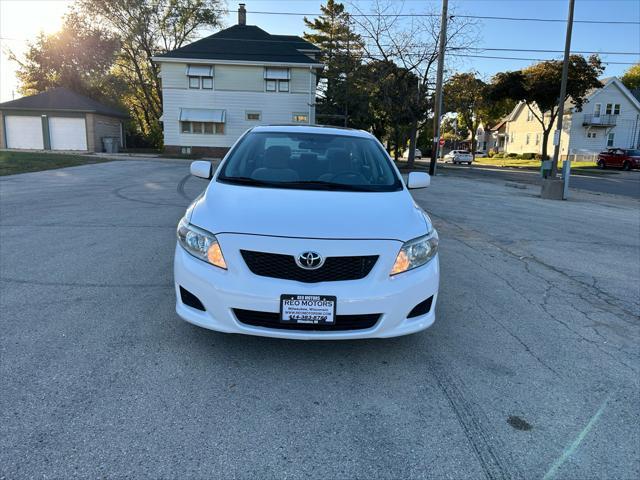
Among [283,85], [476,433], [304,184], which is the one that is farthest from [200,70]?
[476,433]

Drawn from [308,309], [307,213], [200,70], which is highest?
[200,70]

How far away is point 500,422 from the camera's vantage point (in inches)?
107

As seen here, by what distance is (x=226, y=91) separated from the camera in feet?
103

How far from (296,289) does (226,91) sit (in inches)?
1211

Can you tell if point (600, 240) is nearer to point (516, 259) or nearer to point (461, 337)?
point (516, 259)

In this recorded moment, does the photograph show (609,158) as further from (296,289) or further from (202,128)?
(296,289)

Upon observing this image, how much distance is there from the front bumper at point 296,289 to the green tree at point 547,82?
40.9m

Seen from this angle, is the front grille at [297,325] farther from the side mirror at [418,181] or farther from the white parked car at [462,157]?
the white parked car at [462,157]

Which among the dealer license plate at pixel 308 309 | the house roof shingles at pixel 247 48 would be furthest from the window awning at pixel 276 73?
the dealer license plate at pixel 308 309

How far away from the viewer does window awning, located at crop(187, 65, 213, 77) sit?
1216 inches

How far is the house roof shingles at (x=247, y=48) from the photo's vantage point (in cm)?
3094

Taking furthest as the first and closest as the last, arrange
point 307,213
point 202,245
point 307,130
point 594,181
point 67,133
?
point 67,133, point 594,181, point 307,130, point 307,213, point 202,245

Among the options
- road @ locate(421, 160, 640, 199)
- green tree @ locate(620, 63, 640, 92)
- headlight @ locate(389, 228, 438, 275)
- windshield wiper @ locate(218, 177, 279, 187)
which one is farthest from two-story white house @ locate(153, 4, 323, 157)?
green tree @ locate(620, 63, 640, 92)

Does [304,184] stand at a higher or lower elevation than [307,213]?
higher
